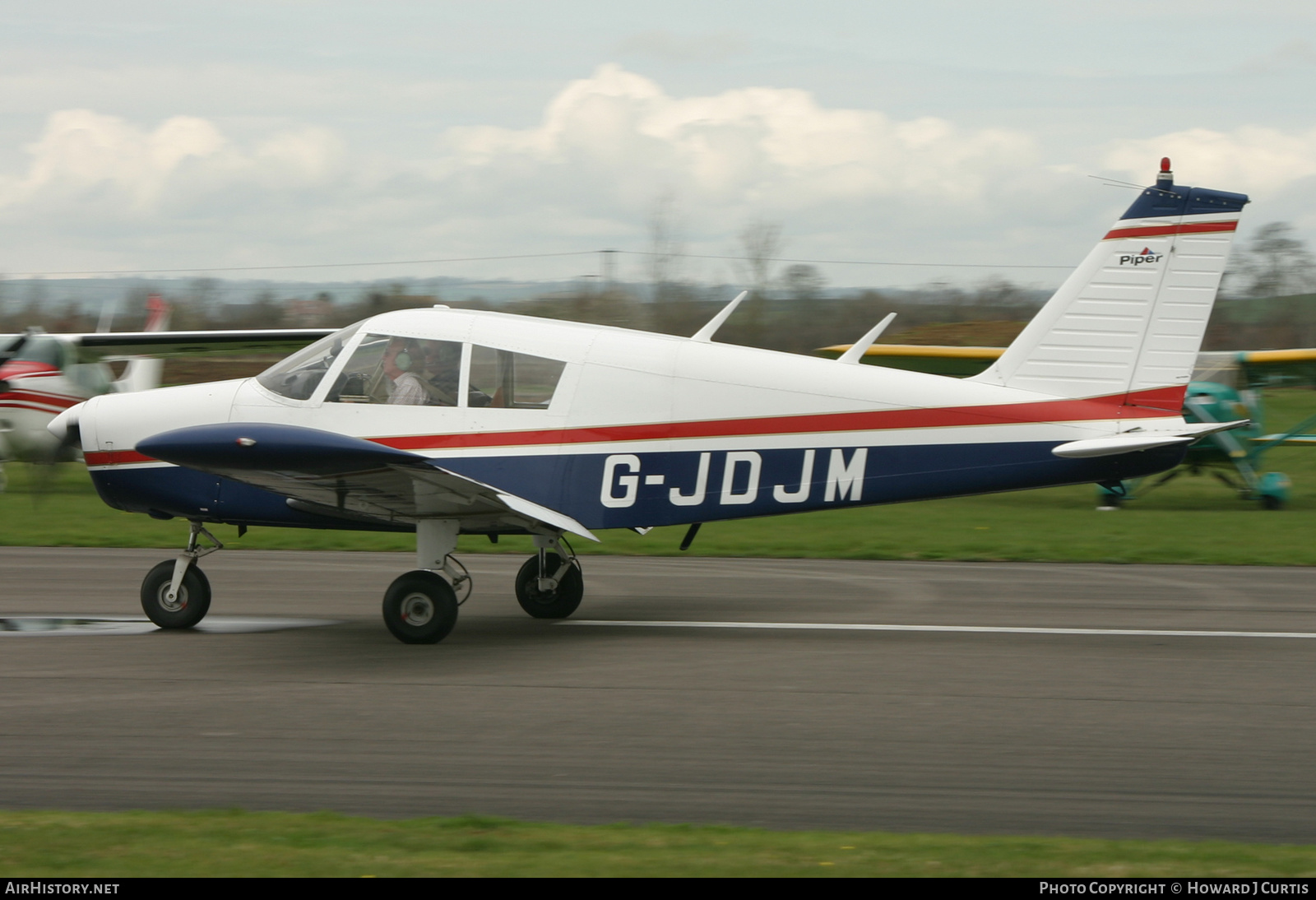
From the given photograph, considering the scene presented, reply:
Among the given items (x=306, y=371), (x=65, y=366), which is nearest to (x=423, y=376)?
(x=306, y=371)

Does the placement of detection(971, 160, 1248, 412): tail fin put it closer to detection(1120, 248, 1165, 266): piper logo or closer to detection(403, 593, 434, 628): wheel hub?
detection(1120, 248, 1165, 266): piper logo

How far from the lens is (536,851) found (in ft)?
14.3

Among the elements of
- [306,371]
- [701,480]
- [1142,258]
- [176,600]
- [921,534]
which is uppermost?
[1142,258]

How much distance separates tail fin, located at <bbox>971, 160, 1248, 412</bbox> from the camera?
28.7 ft

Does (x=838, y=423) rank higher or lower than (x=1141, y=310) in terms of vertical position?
lower

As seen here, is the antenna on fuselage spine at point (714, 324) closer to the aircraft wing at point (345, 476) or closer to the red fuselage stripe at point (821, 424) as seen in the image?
the red fuselage stripe at point (821, 424)

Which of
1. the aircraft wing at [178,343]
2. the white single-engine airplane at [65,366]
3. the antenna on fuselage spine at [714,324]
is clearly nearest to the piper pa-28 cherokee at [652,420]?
the antenna on fuselage spine at [714,324]

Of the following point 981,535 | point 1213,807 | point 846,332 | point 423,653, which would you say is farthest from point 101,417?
point 846,332

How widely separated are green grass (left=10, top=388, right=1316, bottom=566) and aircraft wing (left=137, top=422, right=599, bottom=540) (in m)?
4.72

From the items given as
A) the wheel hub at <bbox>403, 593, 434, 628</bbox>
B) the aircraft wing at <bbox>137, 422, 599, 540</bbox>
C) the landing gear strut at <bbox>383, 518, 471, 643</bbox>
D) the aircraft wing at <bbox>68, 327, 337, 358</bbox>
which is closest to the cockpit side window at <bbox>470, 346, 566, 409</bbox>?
the aircraft wing at <bbox>137, 422, 599, 540</bbox>

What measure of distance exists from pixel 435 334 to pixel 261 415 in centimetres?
134

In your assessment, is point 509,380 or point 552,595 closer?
point 509,380

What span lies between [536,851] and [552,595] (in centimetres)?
508

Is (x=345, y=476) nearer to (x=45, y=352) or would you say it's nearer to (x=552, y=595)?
(x=552, y=595)
